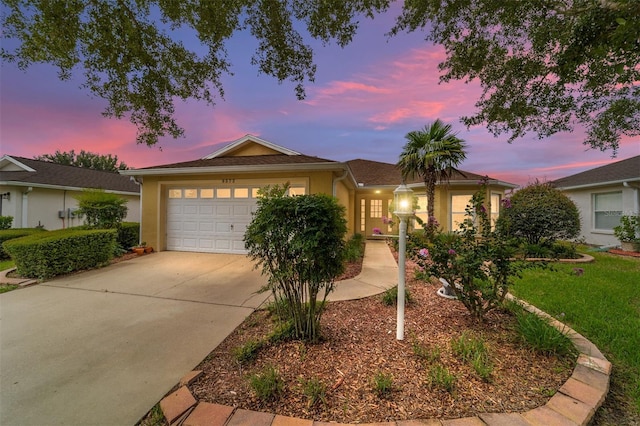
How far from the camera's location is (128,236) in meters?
9.24

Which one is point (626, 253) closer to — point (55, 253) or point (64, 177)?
point (55, 253)

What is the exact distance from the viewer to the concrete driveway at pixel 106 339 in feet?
6.77

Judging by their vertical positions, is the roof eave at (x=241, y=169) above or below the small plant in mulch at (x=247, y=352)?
above

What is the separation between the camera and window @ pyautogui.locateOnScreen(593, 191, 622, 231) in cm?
1041

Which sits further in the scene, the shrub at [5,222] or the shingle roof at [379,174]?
the shingle roof at [379,174]

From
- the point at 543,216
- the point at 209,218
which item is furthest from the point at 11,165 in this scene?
the point at 543,216

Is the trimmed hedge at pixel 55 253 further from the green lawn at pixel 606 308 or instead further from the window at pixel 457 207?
the window at pixel 457 207

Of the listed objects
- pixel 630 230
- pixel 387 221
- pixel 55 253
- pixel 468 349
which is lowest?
pixel 468 349

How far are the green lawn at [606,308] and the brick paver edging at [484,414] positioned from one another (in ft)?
0.52

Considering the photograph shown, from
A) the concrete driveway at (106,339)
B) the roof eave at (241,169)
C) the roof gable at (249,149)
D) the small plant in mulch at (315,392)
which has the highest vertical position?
the roof gable at (249,149)

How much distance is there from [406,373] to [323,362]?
77 cm

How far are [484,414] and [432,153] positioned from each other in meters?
8.32

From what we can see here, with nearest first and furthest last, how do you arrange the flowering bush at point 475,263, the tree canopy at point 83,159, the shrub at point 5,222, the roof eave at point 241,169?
1. the flowering bush at point 475,263
2. the roof eave at point 241,169
3. the shrub at point 5,222
4. the tree canopy at point 83,159

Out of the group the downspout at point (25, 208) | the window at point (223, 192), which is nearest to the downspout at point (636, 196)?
the window at point (223, 192)
